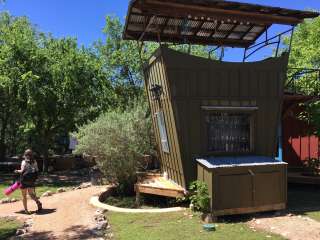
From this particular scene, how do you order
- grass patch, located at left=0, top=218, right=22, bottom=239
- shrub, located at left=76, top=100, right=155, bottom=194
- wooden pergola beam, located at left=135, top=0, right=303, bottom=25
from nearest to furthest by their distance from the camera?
1. grass patch, located at left=0, top=218, right=22, bottom=239
2. wooden pergola beam, located at left=135, top=0, right=303, bottom=25
3. shrub, located at left=76, top=100, right=155, bottom=194

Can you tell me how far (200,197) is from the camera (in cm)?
943

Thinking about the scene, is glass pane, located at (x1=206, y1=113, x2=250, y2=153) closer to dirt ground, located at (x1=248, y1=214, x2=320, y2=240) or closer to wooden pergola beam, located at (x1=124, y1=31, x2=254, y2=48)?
dirt ground, located at (x1=248, y1=214, x2=320, y2=240)

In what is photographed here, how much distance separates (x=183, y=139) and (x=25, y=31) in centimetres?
1367

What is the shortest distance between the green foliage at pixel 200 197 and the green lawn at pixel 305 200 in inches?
90.8

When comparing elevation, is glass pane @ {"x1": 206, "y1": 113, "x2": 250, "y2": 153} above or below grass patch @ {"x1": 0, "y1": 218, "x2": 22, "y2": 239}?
above

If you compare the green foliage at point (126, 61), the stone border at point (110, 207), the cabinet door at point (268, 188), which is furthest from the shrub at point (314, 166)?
the green foliage at point (126, 61)

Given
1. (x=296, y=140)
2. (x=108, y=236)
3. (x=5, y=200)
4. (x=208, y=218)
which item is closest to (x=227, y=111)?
(x=208, y=218)

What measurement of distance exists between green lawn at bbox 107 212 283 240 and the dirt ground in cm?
30

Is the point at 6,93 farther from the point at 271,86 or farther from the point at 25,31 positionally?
the point at 271,86

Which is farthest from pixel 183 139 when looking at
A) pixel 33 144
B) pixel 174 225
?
pixel 33 144

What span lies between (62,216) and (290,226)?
221 inches

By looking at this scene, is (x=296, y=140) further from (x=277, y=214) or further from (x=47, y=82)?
(x=47, y=82)

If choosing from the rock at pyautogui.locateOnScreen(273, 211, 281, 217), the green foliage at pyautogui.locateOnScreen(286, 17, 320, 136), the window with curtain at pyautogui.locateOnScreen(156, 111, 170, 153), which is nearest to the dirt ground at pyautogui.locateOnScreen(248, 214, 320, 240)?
the rock at pyautogui.locateOnScreen(273, 211, 281, 217)

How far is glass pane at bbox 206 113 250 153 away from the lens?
1109 centimetres
